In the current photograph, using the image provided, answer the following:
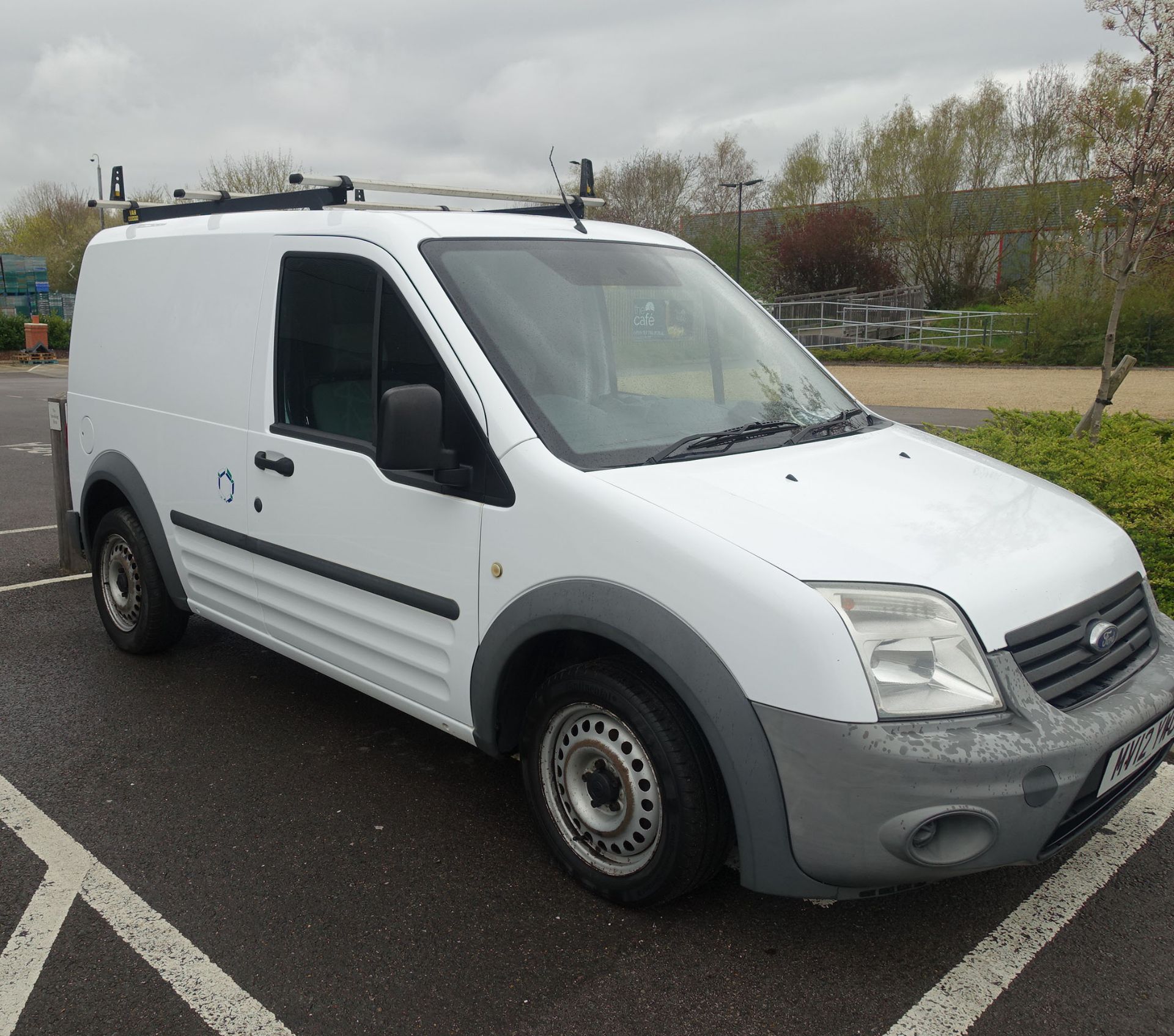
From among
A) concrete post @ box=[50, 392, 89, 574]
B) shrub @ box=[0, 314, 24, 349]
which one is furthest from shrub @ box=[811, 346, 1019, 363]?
shrub @ box=[0, 314, 24, 349]

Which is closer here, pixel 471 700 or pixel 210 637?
pixel 471 700

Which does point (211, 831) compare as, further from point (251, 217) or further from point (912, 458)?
point (912, 458)

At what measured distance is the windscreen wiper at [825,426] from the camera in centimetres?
343

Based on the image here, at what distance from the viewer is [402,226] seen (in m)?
3.42

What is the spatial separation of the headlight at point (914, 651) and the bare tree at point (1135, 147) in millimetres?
5666

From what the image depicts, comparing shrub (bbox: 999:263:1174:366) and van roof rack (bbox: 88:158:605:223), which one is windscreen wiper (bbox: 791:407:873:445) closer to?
van roof rack (bbox: 88:158:605:223)

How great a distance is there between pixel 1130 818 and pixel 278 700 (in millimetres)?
3422

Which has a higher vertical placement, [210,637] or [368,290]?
[368,290]

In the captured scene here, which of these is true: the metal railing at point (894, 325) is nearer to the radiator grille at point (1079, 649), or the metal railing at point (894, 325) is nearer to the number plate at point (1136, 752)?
the radiator grille at point (1079, 649)

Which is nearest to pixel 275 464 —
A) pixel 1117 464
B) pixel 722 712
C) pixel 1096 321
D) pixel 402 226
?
pixel 402 226

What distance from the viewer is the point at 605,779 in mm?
2998

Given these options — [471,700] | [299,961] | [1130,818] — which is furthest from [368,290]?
[1130,818]

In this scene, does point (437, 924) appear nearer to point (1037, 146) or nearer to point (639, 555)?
point (639, 555)

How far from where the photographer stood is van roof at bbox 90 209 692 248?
3447mm
